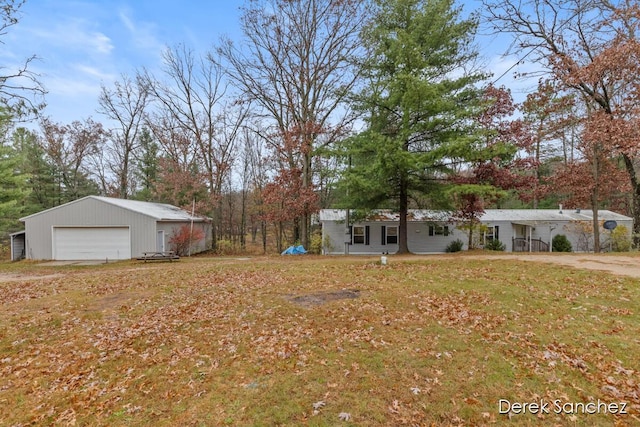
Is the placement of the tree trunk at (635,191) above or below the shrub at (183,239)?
above

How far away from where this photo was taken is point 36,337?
5.46m

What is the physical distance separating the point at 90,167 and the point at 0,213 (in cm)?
1289

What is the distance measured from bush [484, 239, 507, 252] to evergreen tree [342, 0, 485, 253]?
7.53 m

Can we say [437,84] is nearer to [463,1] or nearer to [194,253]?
[463,1]

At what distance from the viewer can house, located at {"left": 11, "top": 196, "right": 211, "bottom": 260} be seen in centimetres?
1828

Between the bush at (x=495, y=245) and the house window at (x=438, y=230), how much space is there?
3077 mm

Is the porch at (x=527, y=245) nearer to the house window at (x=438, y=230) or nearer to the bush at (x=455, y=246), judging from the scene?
the bush at (x=455, y=246)

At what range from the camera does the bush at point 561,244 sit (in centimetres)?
2039

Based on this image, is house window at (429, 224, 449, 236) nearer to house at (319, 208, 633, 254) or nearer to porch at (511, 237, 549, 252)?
house at (319, 208, 633, 254)

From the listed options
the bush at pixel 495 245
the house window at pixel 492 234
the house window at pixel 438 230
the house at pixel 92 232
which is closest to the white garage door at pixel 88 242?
the house at pixel 92 232

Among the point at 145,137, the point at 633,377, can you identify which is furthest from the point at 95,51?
the point at 145,137

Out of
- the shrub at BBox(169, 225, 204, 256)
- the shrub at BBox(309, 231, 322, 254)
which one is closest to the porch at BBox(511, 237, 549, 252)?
the shrub at BBox(309, 231, 322, 254)

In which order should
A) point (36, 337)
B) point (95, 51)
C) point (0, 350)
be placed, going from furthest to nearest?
point (95, 51), point (36, 337), point (0, 350)

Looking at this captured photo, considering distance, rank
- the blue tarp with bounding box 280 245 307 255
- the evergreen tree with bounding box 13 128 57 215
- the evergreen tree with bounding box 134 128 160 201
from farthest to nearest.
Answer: the evergreen tree with bounding box 134 128 160 201
the evergreen tree with bounding box 13 128 57 215
the blue tarp with bounding box 280 245 307 255
